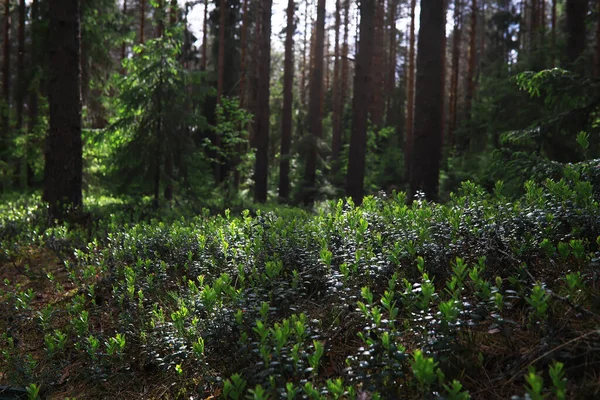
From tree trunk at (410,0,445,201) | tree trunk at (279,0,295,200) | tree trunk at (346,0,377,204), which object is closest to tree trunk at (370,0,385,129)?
tree trunk at (279,0,295,200)

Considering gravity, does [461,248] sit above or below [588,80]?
below

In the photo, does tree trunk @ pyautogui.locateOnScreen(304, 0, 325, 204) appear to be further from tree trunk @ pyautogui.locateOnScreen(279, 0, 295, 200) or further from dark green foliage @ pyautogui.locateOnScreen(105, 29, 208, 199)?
dark green foliage @ pyautogui.locateOnScreen(105, 29, 208, 199)

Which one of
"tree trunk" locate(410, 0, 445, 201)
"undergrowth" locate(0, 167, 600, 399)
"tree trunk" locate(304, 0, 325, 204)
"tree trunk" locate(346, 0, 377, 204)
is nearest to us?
"undergrowth" locate(0, 167, 600, 399)

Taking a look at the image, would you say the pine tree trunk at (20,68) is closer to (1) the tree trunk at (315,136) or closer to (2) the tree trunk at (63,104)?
(2) the tree trunk at (63,104)

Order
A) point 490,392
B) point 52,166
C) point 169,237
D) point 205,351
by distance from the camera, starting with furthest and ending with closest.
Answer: point 52,166 < point 169,237 < point 205,351 < point 490,392

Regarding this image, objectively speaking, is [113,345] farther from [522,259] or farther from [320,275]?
[522,259]

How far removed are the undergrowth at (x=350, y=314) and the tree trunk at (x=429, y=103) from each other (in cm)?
374

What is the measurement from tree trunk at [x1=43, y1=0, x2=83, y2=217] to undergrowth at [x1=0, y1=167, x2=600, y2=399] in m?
3.96

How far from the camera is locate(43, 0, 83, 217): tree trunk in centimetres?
851

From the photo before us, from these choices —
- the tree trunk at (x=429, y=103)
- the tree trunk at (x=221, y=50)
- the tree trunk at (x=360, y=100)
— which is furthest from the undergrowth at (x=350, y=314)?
the tree trunk at (x=221, y=50)

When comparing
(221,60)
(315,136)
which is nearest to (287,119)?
(315,136)

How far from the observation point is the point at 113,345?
314 centimetres

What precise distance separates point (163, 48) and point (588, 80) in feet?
27.4

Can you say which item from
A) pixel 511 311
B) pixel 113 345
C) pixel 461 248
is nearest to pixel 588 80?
pixel 461 248
